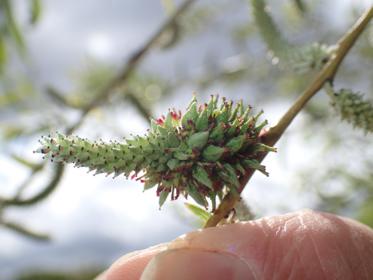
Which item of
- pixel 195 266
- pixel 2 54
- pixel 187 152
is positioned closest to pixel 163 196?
pixel 187 152

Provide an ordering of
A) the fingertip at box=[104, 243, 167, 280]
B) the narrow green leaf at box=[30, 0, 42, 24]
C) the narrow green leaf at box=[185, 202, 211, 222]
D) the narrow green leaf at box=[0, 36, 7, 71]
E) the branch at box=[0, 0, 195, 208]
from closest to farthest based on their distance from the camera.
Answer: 1. the narrow green leaf at box=[185, 202, 211, 222]
2. the fingertip at box=[104, 243, 167, 280]
3. the branch at box=[0, 0, 195, 208]
4. the narrow green leaf at box=[30, 0, 42, 24]
5. the narrow green leaf at box=[0, 36, 7, 71]

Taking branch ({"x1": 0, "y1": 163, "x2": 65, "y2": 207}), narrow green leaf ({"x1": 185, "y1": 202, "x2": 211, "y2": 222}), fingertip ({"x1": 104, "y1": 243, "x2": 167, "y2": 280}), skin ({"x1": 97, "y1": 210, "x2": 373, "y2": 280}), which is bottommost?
skin ({"x1": 97, "y1": 210, "x2": 373, "y2": 280})

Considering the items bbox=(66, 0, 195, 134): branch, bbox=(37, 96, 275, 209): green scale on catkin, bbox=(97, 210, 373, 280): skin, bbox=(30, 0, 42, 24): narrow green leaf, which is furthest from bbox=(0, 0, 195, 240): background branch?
bbox=(37, 96, 275, 209): green scale on catkin

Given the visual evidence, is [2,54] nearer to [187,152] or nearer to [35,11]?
[35,11]

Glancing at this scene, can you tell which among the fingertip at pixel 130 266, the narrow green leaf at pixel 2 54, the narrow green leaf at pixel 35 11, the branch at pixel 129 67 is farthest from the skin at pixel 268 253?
the narrow green leaf at pixel 2 54

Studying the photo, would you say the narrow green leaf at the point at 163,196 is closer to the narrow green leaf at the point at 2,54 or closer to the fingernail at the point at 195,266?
the fingernail at the point at 195,266

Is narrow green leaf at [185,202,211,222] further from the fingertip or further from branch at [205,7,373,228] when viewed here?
the fingertip
